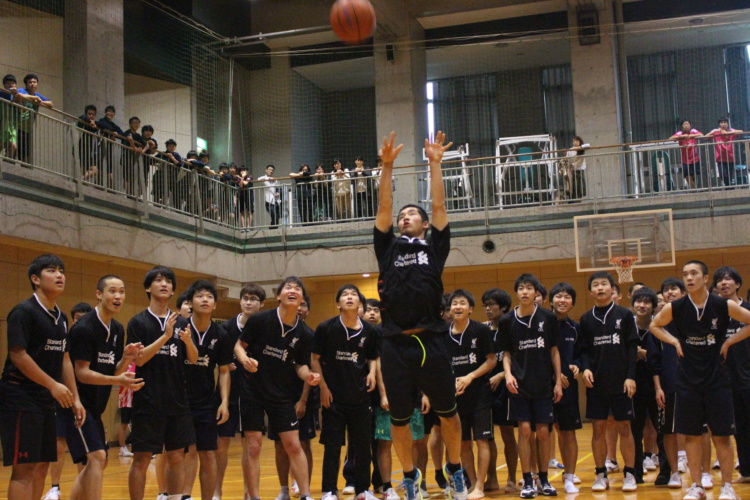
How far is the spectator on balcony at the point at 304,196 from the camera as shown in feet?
57.9

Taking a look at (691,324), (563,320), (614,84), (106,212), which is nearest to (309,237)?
(106,212)

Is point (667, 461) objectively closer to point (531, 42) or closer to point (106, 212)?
point (106, 212)

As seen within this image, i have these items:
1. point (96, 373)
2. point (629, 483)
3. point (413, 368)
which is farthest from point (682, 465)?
point (96, 373)

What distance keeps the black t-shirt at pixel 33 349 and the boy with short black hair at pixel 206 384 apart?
3.68ft

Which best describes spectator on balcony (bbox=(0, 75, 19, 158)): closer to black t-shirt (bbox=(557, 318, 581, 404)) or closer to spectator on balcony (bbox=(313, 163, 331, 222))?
spectator on balcony (bbox=(313, 163, 331, 222))

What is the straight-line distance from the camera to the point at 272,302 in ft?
65.7

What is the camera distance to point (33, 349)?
213 inches

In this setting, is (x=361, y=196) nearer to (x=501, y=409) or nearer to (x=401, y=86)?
(x=401, y=86)

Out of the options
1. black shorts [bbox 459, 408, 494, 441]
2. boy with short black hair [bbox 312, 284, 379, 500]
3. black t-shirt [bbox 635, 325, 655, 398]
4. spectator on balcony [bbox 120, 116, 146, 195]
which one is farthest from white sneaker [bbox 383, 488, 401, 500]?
spectator on balcony [bbox 120, 116, 146, 195]

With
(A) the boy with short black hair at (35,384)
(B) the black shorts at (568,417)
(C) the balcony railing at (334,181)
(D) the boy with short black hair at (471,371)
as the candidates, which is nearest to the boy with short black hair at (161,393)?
(A) the boy with short black hair at (35,384)

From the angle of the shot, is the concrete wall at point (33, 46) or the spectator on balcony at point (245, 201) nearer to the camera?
the concrete wall at point (33, 46)

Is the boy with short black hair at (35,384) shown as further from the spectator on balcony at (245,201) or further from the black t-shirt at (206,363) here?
the spectator on balcony at (245,201)

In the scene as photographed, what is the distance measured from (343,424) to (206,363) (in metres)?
1.28

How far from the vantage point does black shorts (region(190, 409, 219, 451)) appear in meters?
6.72
